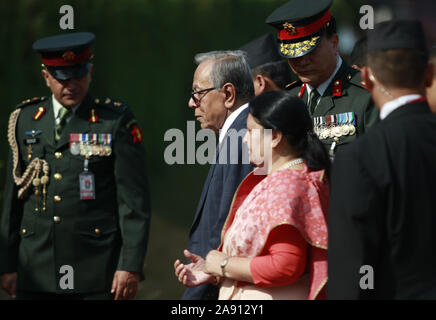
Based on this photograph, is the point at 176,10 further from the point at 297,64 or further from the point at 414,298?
the point at 414,298

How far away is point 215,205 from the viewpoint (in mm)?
3367

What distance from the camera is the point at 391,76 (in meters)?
2.32

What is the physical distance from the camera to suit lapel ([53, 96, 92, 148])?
13.2 ft

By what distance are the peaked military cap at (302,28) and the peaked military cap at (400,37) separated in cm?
124

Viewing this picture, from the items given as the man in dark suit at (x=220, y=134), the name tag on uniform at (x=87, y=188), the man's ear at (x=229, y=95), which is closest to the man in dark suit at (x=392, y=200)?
the man in dark suit at (x=220, y=134)

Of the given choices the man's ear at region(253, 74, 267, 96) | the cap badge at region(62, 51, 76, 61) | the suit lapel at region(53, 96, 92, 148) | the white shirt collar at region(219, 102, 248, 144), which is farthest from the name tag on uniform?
the man's ear at region(253, 74, 267, 96)

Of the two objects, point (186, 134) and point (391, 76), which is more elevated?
point (391, 76)

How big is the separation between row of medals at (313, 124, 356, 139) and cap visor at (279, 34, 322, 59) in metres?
0.39

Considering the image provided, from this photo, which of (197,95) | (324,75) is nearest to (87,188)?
(197,95)

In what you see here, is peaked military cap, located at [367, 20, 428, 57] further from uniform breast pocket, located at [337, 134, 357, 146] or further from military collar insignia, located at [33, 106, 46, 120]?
military collar insignia, located at [33, 106, 46, 120]

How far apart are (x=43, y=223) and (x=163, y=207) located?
6.17ft
